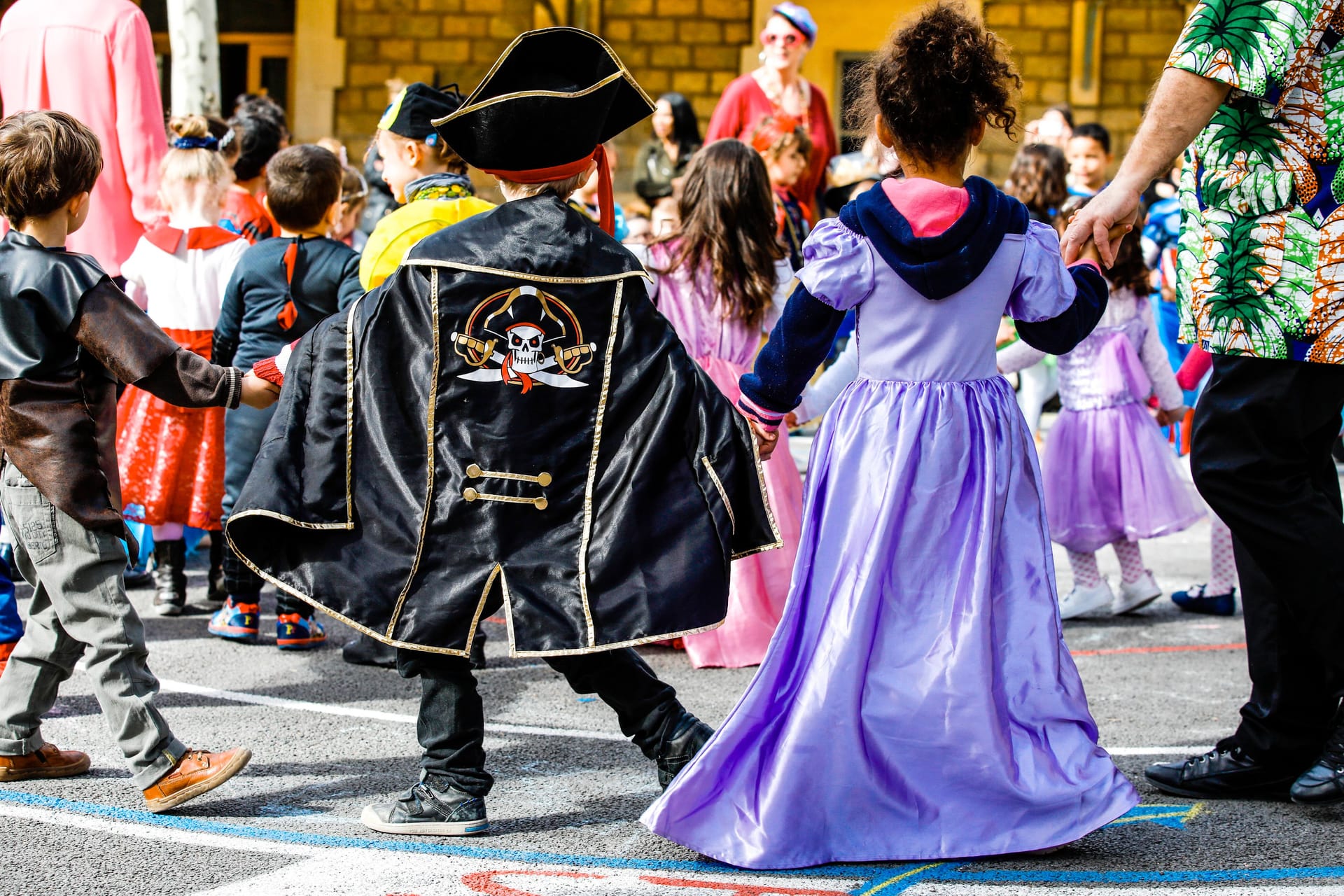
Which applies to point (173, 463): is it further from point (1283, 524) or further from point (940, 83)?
point (1283, 524)

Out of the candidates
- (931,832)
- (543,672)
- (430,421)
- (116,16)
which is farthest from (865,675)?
(116,16)

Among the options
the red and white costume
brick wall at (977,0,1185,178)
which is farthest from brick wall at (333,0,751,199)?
the red and white costume

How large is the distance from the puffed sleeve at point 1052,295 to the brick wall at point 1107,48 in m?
12.7

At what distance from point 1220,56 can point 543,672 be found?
9.37 ft

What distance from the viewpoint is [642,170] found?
11008mm

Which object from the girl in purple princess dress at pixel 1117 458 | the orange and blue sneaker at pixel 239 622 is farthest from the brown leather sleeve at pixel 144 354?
the girl in purple princess dress at pixel 1117 458

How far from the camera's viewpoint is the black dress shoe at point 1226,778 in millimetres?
3773

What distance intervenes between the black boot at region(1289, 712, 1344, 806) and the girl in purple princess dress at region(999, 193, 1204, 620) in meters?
2.31

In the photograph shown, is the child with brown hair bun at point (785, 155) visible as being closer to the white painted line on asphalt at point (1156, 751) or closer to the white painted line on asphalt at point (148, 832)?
the white painted line on asphalt at point (1156, 751)

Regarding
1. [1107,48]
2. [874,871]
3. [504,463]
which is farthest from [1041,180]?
[1107,48]

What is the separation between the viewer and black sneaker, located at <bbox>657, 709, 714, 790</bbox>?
11.9 feet

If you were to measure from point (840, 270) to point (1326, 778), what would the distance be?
67.7 inches

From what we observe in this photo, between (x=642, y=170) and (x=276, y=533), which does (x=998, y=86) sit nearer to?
(x=276, y=533)

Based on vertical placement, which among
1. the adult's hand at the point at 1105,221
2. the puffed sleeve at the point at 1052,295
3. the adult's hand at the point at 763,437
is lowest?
the adult's hand at the point at 763,437
